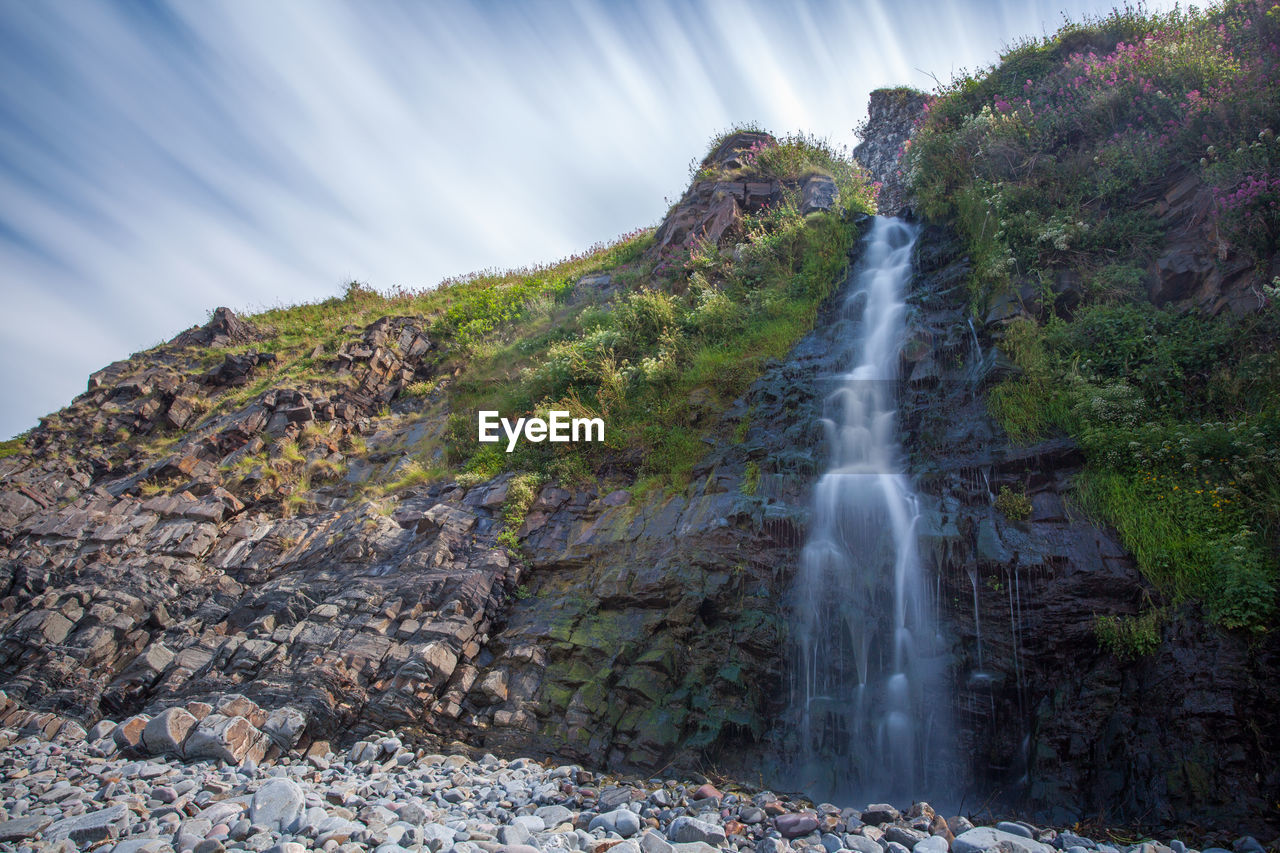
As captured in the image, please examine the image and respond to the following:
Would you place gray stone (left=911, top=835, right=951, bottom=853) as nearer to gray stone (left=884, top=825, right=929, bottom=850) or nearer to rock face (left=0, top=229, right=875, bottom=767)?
gray stone (left=884, top=825, right=929, bottom=850)

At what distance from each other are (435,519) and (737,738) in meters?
5.93

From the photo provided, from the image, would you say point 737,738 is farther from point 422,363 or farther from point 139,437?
point 139,437

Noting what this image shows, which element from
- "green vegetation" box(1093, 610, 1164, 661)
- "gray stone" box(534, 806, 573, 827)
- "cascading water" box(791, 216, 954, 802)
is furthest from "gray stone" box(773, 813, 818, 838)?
"green vegetation" box(1093, 610, 1164, 661)

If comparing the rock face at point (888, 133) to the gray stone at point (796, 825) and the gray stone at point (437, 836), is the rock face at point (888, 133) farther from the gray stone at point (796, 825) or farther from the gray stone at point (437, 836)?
the gray stone at point (437, 836)

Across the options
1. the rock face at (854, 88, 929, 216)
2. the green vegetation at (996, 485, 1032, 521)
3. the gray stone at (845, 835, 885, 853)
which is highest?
the rock face at (854, 88, 929, 216)

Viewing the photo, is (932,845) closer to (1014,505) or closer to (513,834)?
(513,834)

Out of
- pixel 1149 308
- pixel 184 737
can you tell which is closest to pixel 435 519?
pixel 184 737

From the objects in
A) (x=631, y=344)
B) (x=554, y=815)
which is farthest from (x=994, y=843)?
(x=631, y=344)

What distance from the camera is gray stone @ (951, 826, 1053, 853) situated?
13.6 feet

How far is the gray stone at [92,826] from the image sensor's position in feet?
15.0

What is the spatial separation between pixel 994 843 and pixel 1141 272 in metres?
8.79

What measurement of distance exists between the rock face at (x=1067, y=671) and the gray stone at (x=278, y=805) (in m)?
6.30

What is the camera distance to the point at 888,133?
85.6 ft

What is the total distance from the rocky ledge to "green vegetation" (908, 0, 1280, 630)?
3.06m
